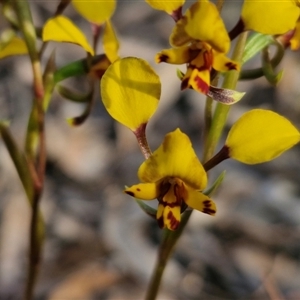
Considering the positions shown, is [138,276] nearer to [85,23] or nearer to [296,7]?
[296,7]

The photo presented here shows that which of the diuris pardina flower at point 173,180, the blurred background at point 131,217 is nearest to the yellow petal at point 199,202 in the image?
the diuris pardina flower at point 173,180

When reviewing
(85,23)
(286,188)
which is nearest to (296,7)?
(286,188)

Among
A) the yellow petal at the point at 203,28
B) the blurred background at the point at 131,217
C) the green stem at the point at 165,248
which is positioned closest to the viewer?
the yellow petal at the point at 203,28

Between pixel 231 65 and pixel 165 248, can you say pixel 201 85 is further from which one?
pixel 165 248

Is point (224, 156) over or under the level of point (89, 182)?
over

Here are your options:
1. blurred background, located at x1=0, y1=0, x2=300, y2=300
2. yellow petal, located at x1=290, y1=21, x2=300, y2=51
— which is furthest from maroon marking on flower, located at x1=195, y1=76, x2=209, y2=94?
blurred background, located at x1=0, y1=0, x2=300, y2=300

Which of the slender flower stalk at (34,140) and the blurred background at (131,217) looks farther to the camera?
the blurred background at (131,217)

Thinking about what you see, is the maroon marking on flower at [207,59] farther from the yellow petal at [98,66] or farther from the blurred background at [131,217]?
the blurred background at [131,217]
